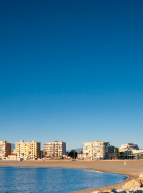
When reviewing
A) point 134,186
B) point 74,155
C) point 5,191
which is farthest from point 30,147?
point 134,186

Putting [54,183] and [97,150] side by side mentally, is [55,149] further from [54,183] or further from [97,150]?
[54,183]

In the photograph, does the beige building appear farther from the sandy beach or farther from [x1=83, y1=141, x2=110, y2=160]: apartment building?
the sandy beach

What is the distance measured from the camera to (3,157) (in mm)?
185375

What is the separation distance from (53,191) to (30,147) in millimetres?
164807

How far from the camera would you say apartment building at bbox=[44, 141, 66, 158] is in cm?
18889

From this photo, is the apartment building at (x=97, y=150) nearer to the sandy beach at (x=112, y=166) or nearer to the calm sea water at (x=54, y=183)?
the sandy beach at (x=112, y=166)

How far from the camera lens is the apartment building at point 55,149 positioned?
18889 centimetres

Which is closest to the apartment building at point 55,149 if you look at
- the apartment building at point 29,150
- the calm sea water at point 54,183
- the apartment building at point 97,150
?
the apartment building at point 29,150

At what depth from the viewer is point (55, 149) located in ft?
625

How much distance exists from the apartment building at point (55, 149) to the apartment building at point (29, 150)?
6.73 meters

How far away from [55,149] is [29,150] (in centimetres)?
1908

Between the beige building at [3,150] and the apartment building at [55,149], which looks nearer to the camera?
the beige building at [3,150]

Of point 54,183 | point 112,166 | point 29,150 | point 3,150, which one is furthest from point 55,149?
point 54,183

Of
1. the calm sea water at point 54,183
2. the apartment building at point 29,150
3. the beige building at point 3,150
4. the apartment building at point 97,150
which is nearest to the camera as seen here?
the calm sea water at point 54,183
